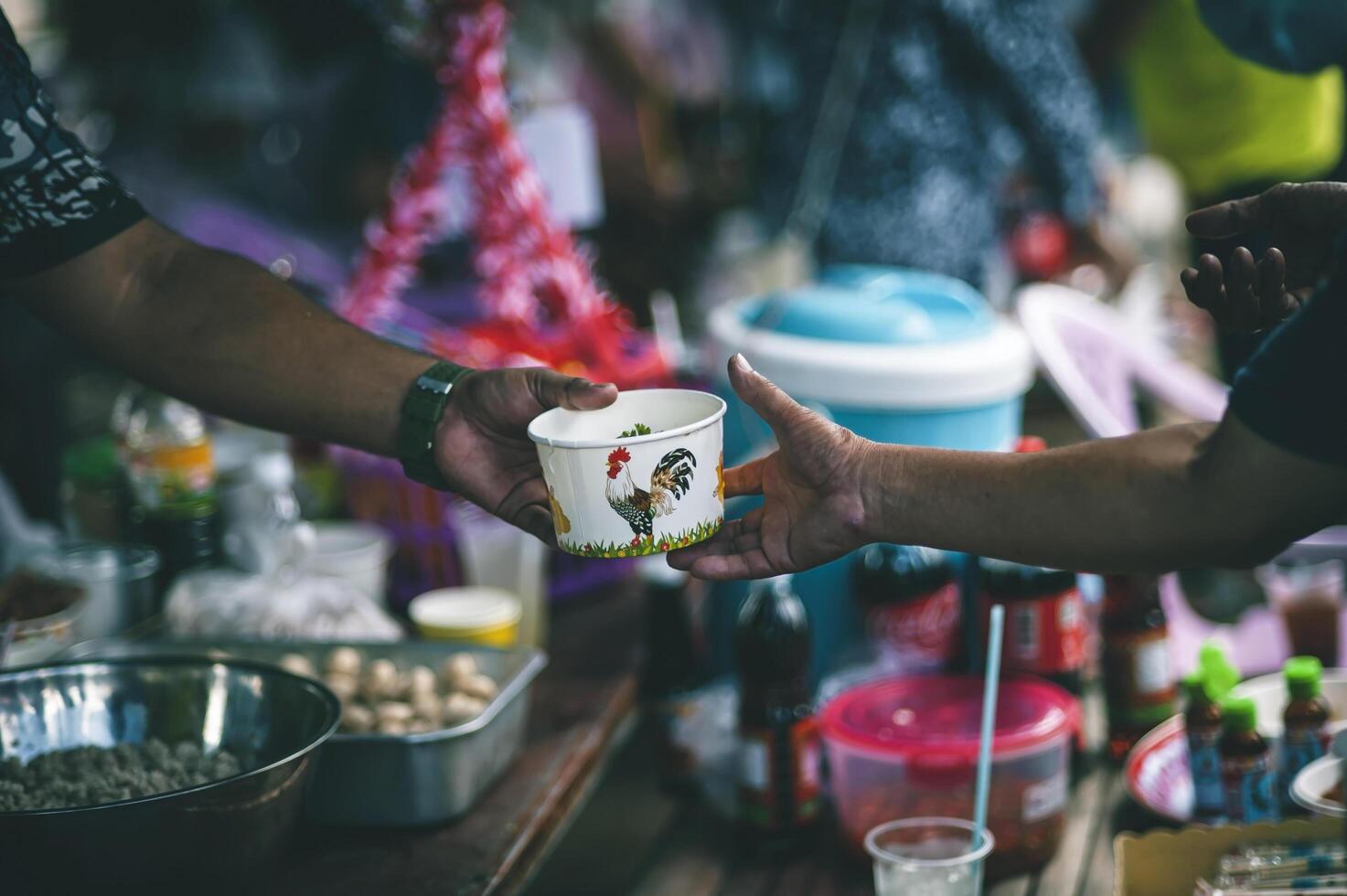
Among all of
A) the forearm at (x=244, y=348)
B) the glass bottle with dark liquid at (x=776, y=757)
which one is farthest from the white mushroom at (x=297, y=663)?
the glass bottle with dark liquid at (x=776, y=757)

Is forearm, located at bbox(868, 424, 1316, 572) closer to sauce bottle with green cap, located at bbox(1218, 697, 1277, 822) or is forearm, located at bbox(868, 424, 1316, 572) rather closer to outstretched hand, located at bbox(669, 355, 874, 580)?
outstretched hand, located at bbox(669, 355, 874, 580)

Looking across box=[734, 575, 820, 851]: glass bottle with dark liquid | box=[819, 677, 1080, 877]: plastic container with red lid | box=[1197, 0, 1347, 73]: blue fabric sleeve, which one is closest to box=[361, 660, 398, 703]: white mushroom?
box=[734, 575, 820, 851]: glass bottle with dark liquid

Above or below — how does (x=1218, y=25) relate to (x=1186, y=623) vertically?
above

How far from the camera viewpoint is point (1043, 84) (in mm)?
3084

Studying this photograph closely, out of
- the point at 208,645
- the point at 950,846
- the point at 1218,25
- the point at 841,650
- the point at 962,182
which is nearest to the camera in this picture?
the point at 950,846

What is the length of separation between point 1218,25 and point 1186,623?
108 cm

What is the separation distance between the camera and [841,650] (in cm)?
229

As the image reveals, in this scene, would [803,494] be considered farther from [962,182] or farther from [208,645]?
[962,182]

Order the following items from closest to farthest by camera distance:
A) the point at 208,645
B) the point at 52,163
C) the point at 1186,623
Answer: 1. the point at 52,163
2. the point at 208,645
3. the point at 1186,623

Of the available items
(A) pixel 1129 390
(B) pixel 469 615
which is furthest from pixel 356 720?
(A) pixel 1129 390

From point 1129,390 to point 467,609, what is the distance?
1635 millimetres

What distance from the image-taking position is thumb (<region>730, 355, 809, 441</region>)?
1.26 metres

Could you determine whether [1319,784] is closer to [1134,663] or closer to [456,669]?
[1134,663]

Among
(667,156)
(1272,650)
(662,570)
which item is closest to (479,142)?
(662,570)
